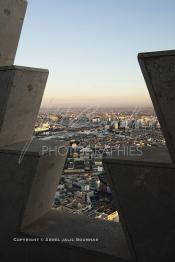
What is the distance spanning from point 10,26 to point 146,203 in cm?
242

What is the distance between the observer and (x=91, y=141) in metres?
15.5

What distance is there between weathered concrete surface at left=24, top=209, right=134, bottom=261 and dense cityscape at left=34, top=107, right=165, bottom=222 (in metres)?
0.86

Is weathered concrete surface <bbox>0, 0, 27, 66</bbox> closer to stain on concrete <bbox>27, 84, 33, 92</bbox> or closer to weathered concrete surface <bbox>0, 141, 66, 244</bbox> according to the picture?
stain on concrete <bbox>27, 84, 33, 92</bbox>

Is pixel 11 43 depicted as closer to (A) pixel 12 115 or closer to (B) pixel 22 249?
(A) pixel 12 115

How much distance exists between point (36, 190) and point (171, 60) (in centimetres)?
189

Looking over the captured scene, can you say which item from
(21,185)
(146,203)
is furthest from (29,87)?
(146,203)

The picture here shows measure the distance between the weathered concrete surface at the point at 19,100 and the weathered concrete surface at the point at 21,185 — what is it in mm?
210

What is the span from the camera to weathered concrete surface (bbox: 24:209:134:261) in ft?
9.43

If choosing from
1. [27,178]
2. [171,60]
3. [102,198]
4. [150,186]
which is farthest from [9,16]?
[102,198]

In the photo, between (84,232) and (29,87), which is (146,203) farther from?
(29,87)

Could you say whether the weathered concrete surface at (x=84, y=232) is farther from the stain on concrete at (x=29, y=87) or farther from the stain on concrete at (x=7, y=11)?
the stain on concrete at (x=7, y=11)

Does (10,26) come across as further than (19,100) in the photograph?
Yes

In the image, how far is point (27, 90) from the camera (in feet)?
10.9

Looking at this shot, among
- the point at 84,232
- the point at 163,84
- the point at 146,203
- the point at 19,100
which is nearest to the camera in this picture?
the point at 163,84
